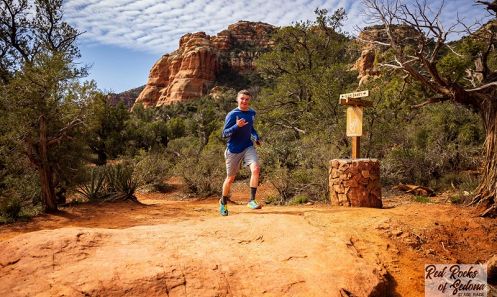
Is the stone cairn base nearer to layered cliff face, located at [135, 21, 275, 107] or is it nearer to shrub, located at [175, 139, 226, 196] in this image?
shrub, located at [175, 139, 226, 196]

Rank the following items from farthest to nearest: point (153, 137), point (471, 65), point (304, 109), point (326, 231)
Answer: point (153, 137), point (304, 109), point (471, 65), point (326, 231)

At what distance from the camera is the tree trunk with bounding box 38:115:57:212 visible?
681cm

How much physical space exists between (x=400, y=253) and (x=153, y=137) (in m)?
21.3

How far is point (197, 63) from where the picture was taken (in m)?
70.6

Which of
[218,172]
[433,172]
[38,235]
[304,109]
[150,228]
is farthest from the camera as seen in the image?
[304,109]

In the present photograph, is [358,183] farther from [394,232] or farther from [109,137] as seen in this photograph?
[109,137]

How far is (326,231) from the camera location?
13.5ft

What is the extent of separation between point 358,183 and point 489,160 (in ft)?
7.49

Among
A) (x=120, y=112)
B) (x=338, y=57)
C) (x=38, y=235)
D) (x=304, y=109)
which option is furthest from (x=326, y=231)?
(x=120, y=112)

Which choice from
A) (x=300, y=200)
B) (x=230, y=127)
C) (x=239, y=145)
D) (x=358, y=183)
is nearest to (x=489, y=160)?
(x=358, y=183)

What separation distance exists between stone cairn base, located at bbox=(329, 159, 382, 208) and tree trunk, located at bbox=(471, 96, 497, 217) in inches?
68.1

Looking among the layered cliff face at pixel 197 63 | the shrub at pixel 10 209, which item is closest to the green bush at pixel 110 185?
the shrub at pixel 10 209

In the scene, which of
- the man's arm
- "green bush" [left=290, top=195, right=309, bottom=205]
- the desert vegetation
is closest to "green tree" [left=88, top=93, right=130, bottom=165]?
the desert vegetation

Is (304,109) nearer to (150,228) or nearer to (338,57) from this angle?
(338,57)
